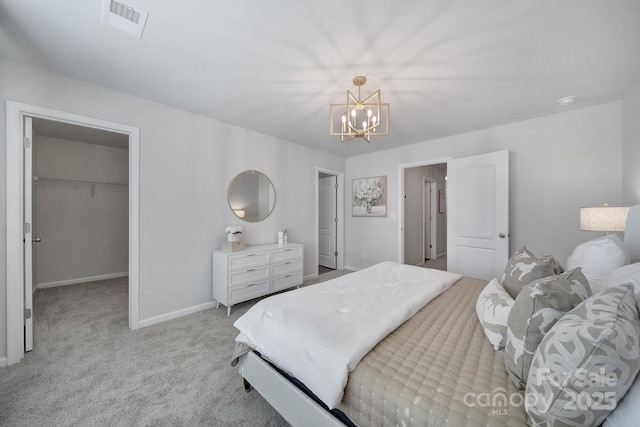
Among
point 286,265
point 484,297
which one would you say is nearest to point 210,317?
point 286,265

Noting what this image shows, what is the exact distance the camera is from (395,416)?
2.90 ft

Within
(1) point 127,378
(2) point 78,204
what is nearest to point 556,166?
(1) point 127,378

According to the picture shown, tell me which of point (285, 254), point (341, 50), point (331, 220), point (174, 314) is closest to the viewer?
point (341, 50)

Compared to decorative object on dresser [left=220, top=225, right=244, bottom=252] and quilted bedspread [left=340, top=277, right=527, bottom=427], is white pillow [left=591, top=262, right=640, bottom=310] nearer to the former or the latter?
quilted bedspread [left=340, top=277, right=527, bottom=427]

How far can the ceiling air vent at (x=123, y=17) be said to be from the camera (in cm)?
141

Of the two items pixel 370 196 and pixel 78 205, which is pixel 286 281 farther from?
pixel 78 205

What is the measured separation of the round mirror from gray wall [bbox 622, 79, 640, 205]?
12.8 feet

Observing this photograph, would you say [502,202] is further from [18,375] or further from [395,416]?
[18,375]

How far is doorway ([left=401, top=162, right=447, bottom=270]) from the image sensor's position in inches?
184

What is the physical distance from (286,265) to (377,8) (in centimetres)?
288

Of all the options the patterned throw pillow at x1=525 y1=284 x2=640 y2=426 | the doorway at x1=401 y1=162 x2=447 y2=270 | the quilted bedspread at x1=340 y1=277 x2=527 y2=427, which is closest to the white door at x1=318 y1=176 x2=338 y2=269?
the doorway at x1=401 y1=162 x2=447 y2=270

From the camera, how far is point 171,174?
8.92 ft

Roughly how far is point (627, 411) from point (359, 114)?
2.79 m

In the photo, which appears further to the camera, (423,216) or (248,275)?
(423,216)
